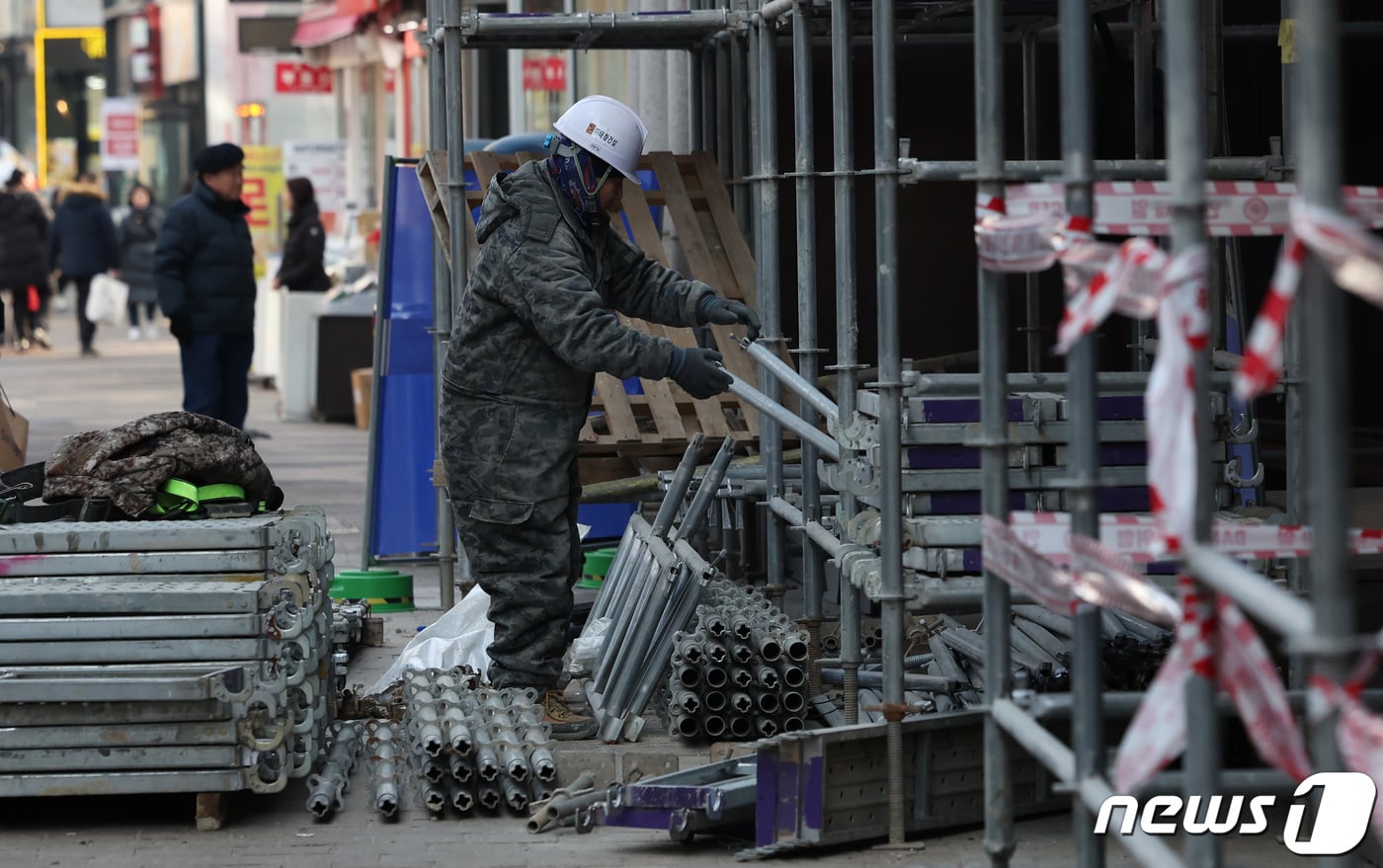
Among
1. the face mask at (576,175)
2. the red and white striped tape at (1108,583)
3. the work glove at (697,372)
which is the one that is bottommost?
the red and white striped tape at (1108,583)

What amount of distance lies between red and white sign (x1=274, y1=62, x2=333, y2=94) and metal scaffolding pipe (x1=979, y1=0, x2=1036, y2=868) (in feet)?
82.4

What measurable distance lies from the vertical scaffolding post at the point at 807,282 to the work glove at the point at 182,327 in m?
5.96

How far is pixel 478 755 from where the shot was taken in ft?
20.5

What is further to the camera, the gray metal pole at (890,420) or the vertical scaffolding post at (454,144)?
the vertical scaffolding post at (454,144)

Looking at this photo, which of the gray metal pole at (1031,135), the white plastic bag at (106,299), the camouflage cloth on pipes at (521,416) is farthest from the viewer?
the white plastic bag at (106,299)

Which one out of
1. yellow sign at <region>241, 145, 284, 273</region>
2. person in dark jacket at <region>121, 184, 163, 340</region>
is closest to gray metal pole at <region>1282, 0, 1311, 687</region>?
yellow sign at <region>241, 145, 284, 273</region>

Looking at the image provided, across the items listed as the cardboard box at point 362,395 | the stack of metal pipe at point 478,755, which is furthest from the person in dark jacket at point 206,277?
the stack of metal pipe at point 478,755

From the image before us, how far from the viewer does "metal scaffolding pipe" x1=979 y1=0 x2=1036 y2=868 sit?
468 centimetres

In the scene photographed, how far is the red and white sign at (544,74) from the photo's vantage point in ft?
58.0

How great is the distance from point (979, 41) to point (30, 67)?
63664 millimetres

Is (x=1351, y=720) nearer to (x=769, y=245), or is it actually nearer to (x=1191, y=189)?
(x=1191, y=189)

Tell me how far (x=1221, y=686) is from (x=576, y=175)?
3.67 m

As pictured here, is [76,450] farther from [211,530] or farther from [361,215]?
[361,215]

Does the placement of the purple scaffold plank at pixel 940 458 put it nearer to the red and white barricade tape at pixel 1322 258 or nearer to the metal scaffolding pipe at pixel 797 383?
the metal scaffolding pipe at pixel 797 383
